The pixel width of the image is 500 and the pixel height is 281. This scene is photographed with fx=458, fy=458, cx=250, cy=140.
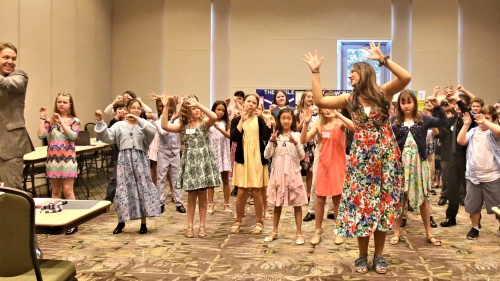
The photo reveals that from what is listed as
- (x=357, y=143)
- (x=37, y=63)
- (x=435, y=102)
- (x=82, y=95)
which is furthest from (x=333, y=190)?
(x=82, y=95)

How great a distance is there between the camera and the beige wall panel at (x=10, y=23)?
7.11 meters

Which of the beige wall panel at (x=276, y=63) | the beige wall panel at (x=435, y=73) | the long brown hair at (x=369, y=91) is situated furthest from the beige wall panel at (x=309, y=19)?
the long brown hair at (x=369, y=91)

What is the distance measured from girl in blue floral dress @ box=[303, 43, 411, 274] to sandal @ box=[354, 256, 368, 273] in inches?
10.7

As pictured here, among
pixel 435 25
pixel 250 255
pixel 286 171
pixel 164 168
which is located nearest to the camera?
pixel 250 255

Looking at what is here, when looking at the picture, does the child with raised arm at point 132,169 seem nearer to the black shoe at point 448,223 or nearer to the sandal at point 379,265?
the sandal at point 379,265

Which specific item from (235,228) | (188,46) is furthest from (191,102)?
(188,46)

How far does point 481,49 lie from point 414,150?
840 cm

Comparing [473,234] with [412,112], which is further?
[473,234]

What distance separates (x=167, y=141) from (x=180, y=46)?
6.06 m

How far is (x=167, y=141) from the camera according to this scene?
6.01m

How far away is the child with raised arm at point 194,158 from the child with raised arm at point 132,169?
0.96 ft

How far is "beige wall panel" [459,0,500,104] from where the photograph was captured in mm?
11297

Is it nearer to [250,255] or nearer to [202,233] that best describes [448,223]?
[250,255]

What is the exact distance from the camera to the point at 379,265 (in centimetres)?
358
